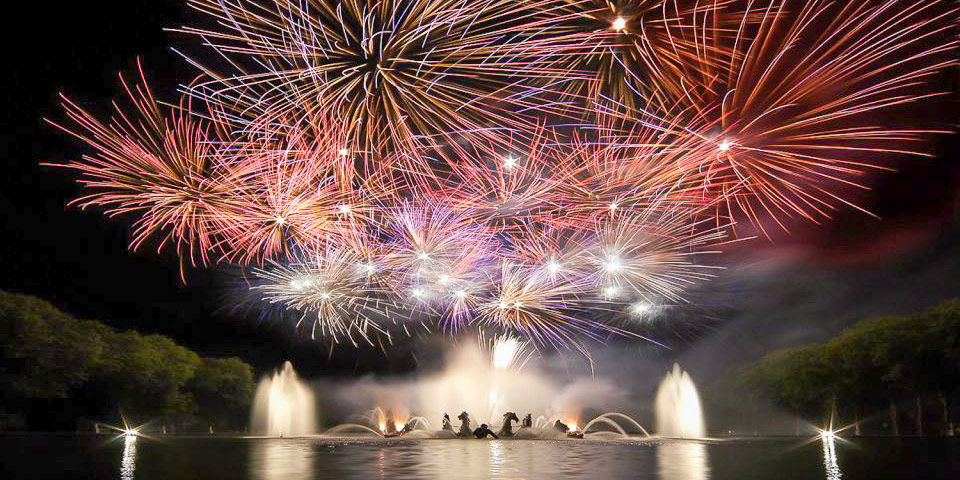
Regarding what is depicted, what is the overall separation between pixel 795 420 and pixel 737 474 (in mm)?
87378

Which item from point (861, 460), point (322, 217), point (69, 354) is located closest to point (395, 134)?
point (322, 217)

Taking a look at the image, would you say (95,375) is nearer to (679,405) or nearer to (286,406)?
(286,406)

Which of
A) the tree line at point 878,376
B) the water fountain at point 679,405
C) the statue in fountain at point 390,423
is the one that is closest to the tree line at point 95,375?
the statue in fountain at point 390,423

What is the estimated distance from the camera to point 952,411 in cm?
6512

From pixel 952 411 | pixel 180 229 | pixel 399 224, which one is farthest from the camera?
pixel 952 411

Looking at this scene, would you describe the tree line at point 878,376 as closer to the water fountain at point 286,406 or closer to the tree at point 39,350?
the water fountain at point 286,406

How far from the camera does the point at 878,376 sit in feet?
201

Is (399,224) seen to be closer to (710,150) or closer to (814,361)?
(710,150)

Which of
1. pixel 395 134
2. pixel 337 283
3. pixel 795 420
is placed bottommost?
pixel 795 420

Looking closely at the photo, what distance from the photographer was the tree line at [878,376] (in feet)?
171

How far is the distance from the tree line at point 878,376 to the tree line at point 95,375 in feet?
202

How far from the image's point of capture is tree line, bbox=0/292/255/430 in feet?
163

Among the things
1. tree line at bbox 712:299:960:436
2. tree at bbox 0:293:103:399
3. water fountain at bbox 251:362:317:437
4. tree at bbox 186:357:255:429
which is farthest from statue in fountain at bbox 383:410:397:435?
tree line at bbox 712:299:960:436

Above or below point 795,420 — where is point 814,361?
above
